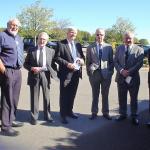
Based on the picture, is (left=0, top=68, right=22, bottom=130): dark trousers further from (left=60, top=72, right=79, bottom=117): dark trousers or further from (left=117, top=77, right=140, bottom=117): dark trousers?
(left=117, top=77, right=140, bottom=117): dark trousers

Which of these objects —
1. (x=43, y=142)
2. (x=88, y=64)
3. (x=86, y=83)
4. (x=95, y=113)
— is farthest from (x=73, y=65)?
(x=86, y=83)

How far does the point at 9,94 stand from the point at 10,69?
51 cm

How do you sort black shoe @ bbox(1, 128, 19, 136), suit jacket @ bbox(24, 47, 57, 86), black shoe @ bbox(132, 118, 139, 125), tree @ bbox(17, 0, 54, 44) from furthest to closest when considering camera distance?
tree @ bbox(17, 0, 54, 44)
black shoe @ bbox(132, 118, 139, 125)
suit jacket @ bbox(24, 47, 57, 86)
black shoe @ bbox(1, 128, 19, 136)

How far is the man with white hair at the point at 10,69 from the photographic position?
7313 millimetres

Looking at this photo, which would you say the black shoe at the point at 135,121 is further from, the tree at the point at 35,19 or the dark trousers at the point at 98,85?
the tree at the point at 35,19

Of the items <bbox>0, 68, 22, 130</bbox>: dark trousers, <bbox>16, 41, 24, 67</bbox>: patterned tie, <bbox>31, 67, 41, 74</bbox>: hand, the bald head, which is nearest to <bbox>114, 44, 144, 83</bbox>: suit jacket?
the bald head

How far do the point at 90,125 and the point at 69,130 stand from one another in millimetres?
610

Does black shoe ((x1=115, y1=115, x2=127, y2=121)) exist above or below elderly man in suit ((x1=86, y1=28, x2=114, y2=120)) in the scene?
below

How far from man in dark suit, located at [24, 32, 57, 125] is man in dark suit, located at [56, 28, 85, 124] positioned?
27 centimetres

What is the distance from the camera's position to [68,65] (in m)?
8.27

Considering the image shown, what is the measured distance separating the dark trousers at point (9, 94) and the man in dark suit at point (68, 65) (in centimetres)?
119

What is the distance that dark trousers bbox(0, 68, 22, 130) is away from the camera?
7.42m

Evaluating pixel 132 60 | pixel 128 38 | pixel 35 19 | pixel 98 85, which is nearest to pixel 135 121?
pixel 98 85

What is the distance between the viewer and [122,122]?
835 cm
